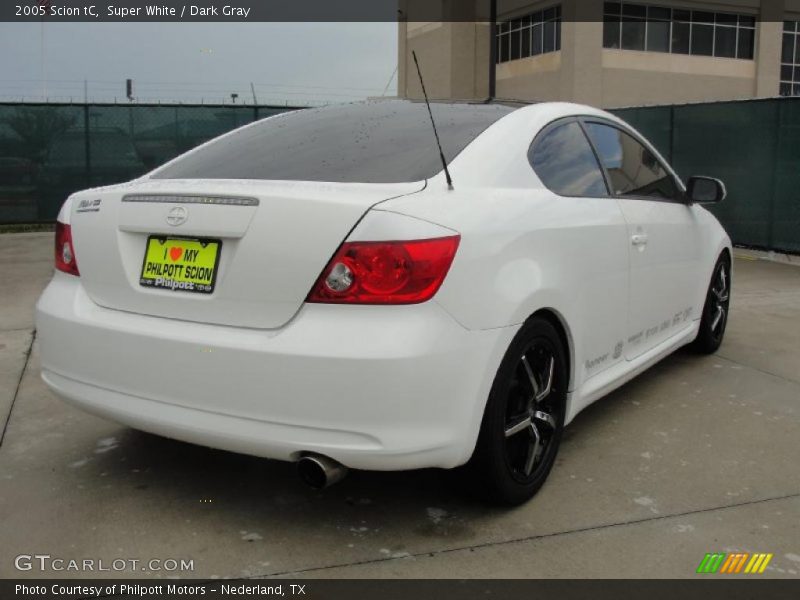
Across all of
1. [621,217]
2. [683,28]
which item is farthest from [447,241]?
[683,28]

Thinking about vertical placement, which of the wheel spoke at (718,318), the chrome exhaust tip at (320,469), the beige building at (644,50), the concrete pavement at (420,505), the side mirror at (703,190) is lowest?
the concrete pavement at (420,505)

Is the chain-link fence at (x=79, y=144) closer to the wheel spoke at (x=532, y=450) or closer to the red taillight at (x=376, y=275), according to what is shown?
the wheel spoke at (x=532, y=450)

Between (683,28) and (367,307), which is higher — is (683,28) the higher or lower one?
the higher one

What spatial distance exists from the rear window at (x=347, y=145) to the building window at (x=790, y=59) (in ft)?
134

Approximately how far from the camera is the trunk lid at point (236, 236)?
Result: 8.35ft

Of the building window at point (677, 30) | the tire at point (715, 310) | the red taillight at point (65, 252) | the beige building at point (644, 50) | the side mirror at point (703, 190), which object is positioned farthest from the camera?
the building window at point (677, 30)

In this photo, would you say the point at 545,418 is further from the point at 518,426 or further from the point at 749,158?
the point at 749,158

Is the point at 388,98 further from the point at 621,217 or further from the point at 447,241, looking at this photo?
the point at 447,241

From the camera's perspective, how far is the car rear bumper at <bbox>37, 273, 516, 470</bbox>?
2.47 m

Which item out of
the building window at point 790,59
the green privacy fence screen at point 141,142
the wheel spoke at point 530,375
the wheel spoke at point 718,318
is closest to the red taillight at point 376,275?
the wheel spoke at point 530,375

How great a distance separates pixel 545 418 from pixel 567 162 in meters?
1.14

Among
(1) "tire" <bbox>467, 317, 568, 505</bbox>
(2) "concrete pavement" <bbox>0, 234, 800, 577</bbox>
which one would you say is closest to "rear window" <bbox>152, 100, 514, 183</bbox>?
(1) "tire" <bbox>467, 317, 568, 505</bbox>

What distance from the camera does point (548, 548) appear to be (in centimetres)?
277

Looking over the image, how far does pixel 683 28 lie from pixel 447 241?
126 feet
